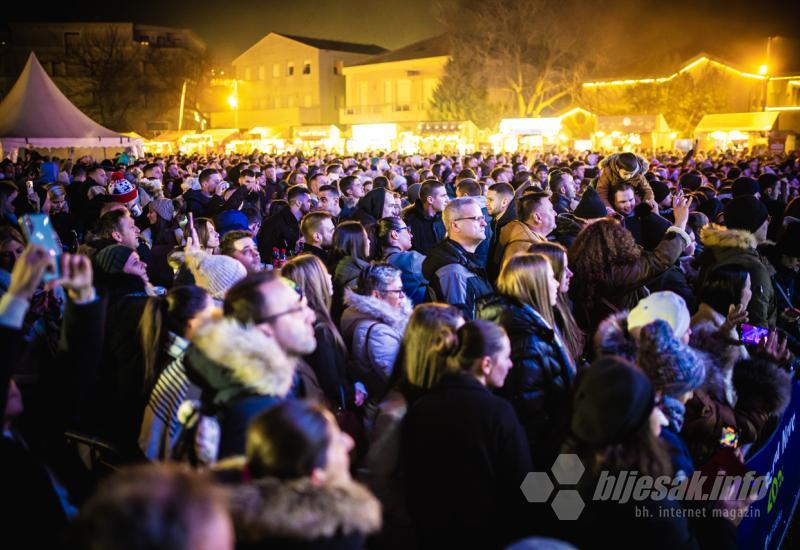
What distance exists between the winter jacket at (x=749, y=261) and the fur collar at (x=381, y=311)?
89.5 inches

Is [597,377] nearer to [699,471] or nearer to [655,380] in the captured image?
[655,380]

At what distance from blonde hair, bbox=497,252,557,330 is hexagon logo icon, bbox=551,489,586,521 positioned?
48.4 inches

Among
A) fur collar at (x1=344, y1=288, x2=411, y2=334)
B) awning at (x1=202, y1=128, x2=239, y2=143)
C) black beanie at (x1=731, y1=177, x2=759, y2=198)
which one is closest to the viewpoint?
fur collar at (x1=344, y1=288, x2=411, y2=334)

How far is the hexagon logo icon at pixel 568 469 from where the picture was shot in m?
2.51

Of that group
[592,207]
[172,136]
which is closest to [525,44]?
[172,136]

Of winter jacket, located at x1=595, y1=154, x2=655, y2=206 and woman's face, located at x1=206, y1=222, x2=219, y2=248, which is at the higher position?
winter jacket, located at x1=595, y1=154, x2=655, y2=206

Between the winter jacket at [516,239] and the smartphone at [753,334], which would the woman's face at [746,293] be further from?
the winter jacket at [516,239]

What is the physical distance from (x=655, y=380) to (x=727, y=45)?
183ft

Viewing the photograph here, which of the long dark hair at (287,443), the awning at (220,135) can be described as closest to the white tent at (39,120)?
the long dark hair at (287,443)

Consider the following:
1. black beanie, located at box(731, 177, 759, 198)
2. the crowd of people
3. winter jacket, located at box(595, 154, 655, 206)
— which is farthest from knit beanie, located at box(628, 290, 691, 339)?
black beanie, located at box(731, 177, 759, 198)

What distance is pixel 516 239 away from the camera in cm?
561

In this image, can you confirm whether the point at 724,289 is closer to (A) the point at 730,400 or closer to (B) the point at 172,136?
(A) the point at 730,400

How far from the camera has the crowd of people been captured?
1827 millimetres

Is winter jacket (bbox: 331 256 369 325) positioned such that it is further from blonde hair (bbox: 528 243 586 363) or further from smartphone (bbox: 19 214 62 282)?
smartphone (bbox: 19 214 62 282)
